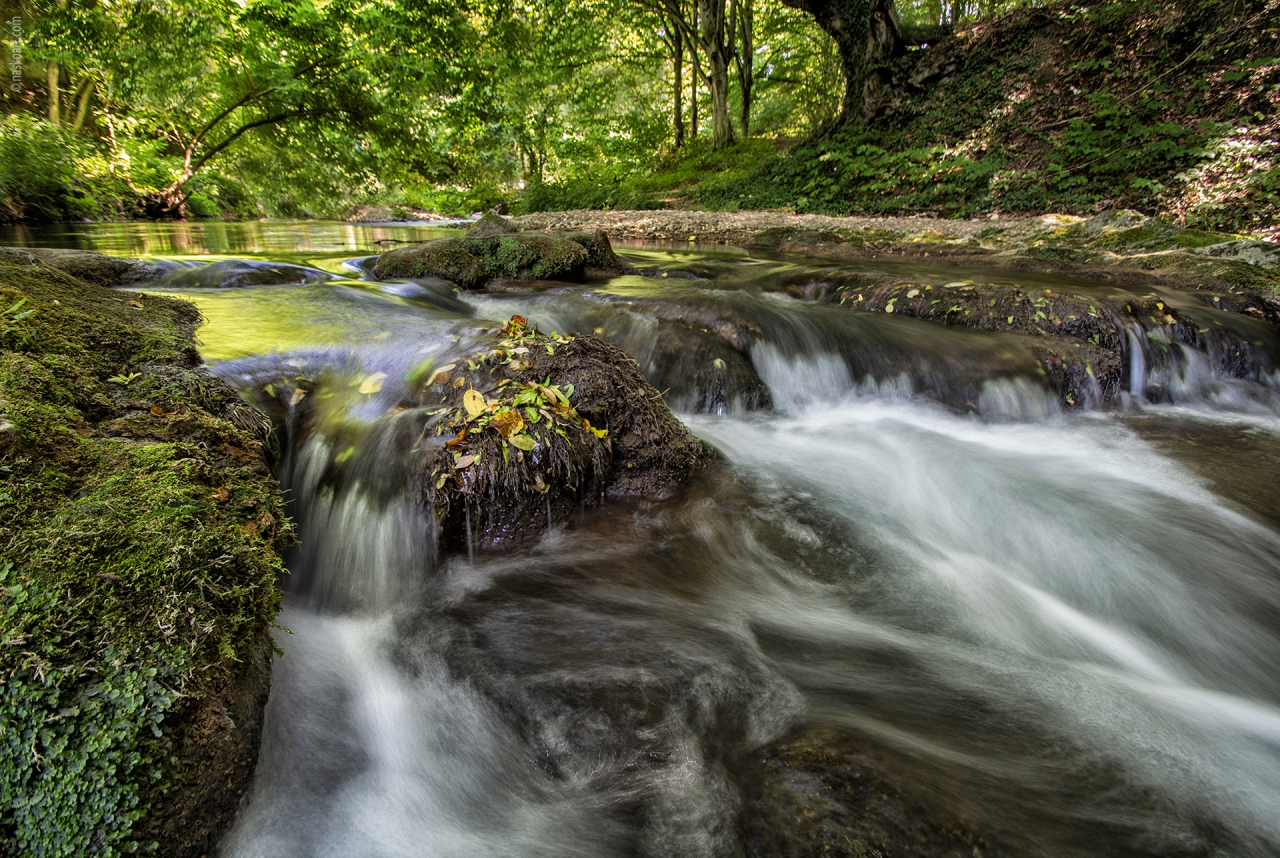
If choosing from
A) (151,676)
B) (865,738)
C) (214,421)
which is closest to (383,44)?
(214,421)

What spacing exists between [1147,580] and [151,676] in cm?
434

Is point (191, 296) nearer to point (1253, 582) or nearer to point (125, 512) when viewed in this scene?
point (125, 512)

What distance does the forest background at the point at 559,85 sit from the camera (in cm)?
909

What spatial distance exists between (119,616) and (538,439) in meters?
1.76

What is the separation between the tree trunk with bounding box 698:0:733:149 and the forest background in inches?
3.0

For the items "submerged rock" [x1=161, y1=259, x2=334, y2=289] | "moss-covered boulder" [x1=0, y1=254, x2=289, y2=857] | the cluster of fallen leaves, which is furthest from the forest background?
"moss-covered boulder" [x1=0, y1=254, x2=289, y2=857]

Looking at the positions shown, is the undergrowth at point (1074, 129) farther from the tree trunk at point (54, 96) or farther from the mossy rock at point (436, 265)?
the tree trunk at point (54, 96)

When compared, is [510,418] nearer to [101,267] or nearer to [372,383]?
[372,383]

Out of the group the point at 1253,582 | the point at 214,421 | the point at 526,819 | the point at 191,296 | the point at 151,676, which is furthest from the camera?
the point at 191,296

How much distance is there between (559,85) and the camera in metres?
21.2

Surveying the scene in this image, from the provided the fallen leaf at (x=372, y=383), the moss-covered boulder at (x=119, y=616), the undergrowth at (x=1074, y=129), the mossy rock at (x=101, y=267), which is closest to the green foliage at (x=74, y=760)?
the moss-covered boulder at (x=119, y=616)

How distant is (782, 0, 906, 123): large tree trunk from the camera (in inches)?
631

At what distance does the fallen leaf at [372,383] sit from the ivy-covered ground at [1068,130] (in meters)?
11.9

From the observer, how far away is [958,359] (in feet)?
18.4
